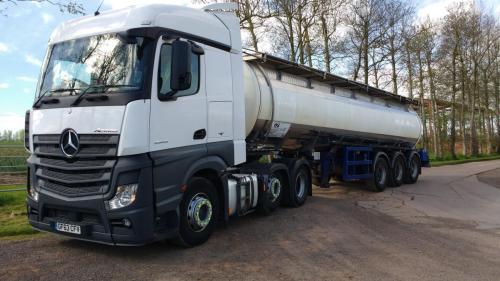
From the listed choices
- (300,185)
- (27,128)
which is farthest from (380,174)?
(27,128)

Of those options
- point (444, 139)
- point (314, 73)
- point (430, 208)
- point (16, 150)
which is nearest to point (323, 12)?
point (314, 73)

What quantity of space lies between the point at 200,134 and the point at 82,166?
67.8 inches

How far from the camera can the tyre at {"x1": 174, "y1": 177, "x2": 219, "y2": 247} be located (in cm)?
613

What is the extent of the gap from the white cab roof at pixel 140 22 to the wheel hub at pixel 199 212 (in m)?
2.45

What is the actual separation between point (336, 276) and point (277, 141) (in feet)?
15.7

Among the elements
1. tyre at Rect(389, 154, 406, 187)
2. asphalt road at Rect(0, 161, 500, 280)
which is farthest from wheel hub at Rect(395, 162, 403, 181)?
asphalt road at Rect(0, 161, 500, 280)

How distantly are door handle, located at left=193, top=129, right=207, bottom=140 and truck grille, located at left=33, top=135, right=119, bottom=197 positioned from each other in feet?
4.27

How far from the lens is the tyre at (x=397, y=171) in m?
14.7

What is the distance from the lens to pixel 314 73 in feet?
34.8

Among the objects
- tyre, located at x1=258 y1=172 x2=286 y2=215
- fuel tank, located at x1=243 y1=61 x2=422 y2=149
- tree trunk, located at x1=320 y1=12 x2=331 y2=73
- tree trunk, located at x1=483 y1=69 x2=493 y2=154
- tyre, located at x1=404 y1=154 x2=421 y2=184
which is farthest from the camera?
tree trunk, located at x1=483 y1=69 x2=493 y2=154

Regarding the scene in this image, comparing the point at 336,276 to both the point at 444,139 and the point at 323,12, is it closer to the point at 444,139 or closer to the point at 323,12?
the point at 323,12

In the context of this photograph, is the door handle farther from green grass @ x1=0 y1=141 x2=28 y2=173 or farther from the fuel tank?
green grass @ x1=0 y1=141 x2=28 y2=173

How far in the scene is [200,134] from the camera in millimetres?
6402

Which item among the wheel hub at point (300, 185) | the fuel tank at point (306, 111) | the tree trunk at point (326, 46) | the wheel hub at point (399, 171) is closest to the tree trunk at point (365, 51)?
the tree trunk at point (326, 46)
